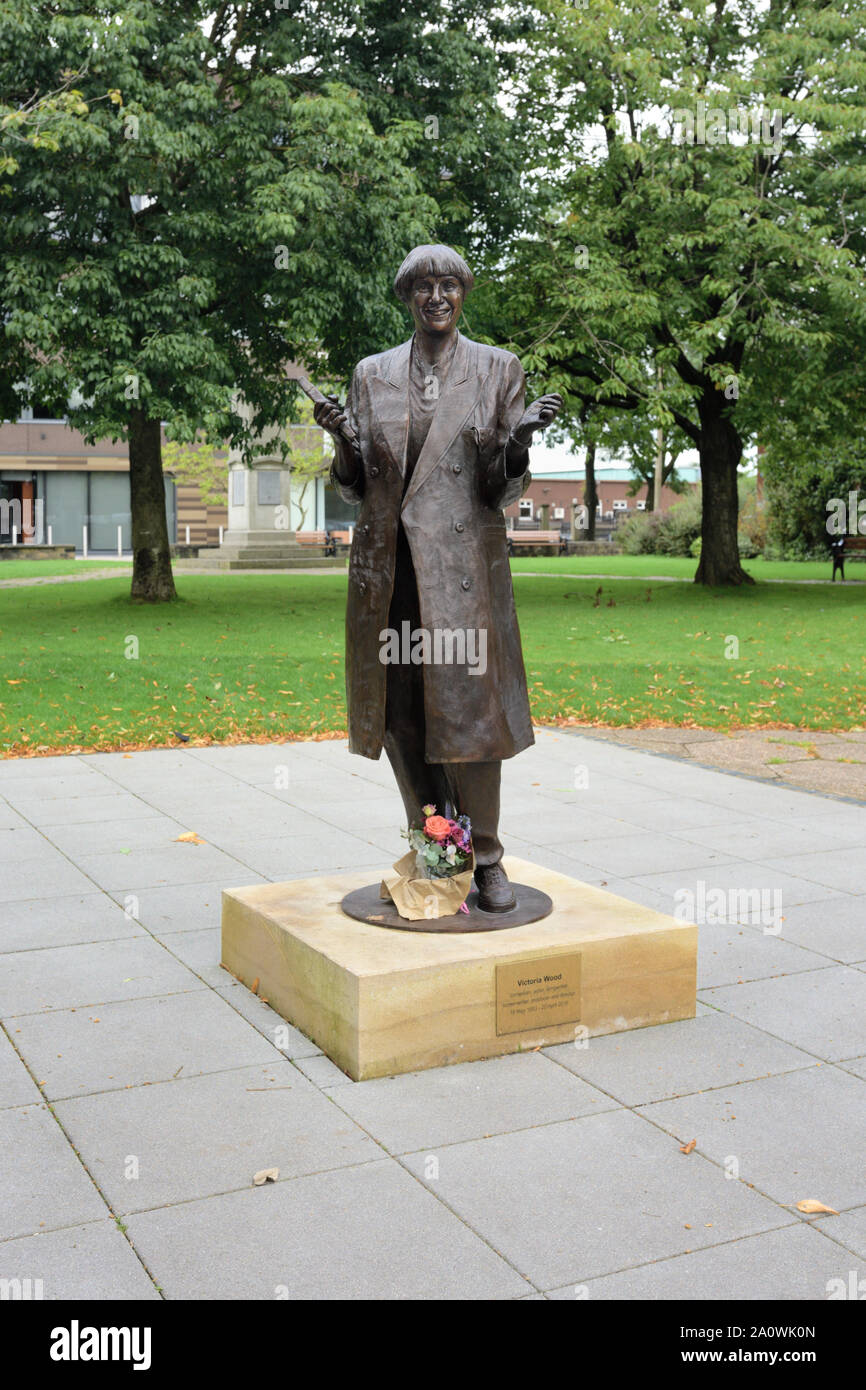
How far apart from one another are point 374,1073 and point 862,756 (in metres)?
7.28

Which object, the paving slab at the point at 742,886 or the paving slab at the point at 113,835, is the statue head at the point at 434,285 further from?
the paving slab at the point at 113,835

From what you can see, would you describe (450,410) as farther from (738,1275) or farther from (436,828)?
(738,1275)

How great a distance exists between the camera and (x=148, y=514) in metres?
21.1

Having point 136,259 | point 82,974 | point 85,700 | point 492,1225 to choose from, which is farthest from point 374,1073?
point 136,259

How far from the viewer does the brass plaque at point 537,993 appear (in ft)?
14.9

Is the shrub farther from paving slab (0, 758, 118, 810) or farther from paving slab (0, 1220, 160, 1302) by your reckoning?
paving slab (0, 1220, 160, 1302)

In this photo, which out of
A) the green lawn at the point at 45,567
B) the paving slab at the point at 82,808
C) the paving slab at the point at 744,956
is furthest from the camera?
the green lawn at the point at 45,567

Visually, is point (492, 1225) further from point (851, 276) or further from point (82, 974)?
point (851, 276)

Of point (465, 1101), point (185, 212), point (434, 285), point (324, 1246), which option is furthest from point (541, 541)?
point (324, 1246)

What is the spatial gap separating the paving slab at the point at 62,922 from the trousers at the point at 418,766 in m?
1.42

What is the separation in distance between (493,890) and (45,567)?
32.6 m

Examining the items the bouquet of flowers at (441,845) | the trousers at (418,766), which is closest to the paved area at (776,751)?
the trousers at (418,766)

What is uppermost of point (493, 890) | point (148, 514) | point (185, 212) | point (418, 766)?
point (185, 212)

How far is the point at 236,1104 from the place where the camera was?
4.08 metres
